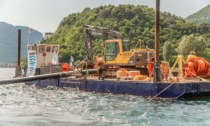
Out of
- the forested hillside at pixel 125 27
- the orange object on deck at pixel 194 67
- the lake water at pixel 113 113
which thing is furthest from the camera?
the forested hillside at pixel 125 27

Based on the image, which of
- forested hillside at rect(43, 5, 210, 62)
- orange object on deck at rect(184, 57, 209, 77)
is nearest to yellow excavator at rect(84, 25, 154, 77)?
orange object on deck at rect(184, 57, 209, 77)

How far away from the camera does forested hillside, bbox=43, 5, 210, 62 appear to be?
406 ft

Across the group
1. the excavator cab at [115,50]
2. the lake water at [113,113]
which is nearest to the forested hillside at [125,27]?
the excavator cab at [115,50]

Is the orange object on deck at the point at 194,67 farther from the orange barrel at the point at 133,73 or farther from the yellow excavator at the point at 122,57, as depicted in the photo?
the yellow excavator at the point at 122,57

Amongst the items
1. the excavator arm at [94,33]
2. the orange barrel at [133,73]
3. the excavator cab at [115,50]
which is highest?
the excavator arm at [94,33]

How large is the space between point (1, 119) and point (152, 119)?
5847 mm

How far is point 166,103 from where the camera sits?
2134 centimetres

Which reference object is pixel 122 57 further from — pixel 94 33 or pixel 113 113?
pixel 113 113

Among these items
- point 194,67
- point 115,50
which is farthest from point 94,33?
point 194,67

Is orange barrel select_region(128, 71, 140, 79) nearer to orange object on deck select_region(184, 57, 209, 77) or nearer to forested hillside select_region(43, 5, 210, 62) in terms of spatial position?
orange object on deck select_region(184, 57, 209, 77)

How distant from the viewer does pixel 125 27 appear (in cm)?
13462

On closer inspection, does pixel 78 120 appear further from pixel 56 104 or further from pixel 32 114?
pixel 56 104

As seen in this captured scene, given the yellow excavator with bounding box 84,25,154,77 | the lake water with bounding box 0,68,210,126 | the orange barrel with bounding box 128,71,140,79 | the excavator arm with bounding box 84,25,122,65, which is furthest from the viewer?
the excavator arm with bounding box 84,25,122,65

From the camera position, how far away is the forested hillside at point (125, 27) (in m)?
124
